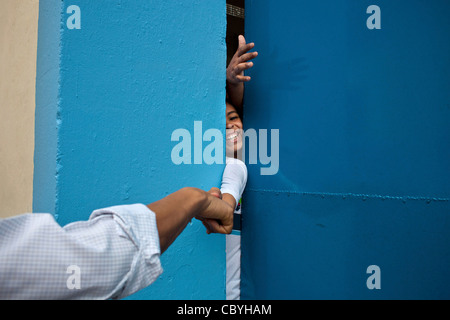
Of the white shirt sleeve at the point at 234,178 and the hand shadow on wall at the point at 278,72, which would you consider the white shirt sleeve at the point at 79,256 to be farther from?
the hand shadow on wall at the point at 278,72

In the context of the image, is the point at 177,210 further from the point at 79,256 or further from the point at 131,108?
the point at 131,108

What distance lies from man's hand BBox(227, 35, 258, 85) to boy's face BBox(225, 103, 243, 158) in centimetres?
16

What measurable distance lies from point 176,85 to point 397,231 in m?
0.91

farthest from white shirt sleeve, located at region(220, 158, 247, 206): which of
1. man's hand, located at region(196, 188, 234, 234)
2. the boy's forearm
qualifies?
the boy's forearm

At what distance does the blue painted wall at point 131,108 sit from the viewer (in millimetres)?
957

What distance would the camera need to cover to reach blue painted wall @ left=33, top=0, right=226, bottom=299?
3.14ft

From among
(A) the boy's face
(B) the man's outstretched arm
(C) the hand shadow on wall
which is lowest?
(B) the man's outstretched arm

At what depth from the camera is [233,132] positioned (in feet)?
4.87

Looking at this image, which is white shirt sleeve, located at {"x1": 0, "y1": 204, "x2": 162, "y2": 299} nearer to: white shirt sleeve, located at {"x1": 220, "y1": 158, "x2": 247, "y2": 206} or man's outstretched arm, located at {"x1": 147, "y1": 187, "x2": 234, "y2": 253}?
man's outstretched arm, located at {"x1": 147, "y1": 187, "x2": 234, "y2": 253}

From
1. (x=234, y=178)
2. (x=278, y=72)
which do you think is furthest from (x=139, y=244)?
(x=278, y=72)

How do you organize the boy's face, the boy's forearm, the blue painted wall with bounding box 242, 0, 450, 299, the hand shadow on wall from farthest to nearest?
1. the boy's face
2. the hand shadow on wall
3. the blue painted wall with bounding box 242, 0, 450, 299
4. the boy's forearm

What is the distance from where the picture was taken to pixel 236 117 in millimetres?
1529

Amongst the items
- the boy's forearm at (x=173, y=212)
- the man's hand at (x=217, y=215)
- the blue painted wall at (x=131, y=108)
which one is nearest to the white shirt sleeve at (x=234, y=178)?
the blue painted wall at (x=131, y=108)

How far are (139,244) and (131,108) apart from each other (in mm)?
645
